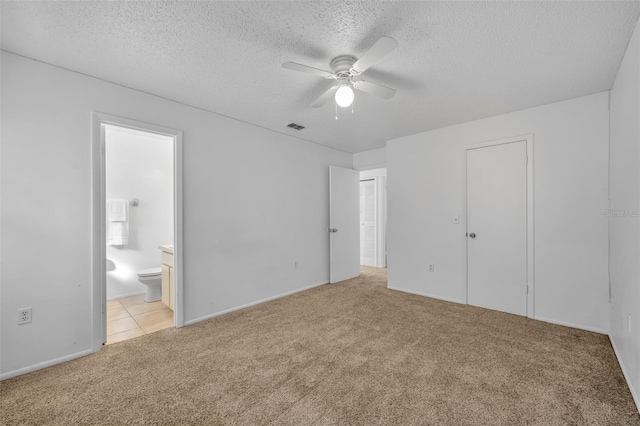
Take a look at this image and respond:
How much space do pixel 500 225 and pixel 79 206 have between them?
4349 millimetres

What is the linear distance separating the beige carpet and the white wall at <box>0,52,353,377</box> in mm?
340

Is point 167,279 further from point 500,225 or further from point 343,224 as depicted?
point 500,225

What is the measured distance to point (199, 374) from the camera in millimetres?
2027

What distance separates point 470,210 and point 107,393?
4001 millimetres

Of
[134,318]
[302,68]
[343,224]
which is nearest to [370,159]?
[343,224]

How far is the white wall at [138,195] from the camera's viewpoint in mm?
3994

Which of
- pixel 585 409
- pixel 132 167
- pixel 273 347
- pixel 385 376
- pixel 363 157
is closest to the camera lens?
pixel 585 409

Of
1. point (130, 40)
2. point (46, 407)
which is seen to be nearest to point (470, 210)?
point (130, 40)

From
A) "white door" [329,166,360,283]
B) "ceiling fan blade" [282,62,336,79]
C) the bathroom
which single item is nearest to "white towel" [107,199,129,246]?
the bathroom

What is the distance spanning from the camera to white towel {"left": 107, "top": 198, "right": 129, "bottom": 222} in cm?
395

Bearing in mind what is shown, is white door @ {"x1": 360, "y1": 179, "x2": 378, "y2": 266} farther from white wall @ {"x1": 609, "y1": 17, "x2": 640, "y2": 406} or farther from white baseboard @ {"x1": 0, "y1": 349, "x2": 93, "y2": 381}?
white baseboard @ {"x1": 0, "y1": 349, "x2": 93, "y2": 381}

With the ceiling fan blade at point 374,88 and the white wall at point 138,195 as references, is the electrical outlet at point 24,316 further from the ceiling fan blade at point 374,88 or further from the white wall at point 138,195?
the ceiling fan blade at point 374,88

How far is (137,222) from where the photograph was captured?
424 cm

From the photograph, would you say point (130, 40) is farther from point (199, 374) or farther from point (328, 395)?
point (328, 395)
